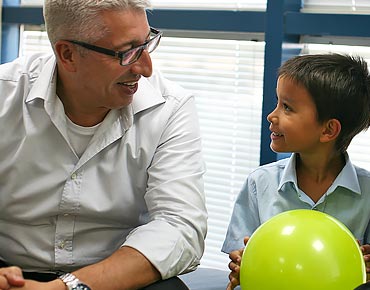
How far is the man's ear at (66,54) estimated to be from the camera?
215 cm

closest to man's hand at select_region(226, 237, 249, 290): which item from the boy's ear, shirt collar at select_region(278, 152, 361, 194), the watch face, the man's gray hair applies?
shirt collar at select_region(278, 152, 361, 194)

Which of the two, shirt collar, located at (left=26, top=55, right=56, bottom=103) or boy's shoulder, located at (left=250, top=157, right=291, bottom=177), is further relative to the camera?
boy's shoulder, located at (left=250, top=157, right=291, bottom=177)

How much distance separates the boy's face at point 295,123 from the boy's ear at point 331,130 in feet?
0.05

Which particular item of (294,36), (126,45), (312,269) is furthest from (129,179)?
(294,36)

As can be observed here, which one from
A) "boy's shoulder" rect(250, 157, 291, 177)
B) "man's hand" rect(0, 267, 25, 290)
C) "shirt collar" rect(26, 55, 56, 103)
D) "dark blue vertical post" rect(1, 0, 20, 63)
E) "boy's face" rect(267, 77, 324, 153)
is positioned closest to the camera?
"man's hand" rect(0, 267, 25, 290)

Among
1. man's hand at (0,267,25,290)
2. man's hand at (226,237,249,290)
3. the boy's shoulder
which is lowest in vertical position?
man's hand at (226,237,249,290)

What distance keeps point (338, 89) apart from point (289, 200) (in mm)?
385

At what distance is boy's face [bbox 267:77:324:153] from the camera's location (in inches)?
91.9

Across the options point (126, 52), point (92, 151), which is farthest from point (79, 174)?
point (126, 52)

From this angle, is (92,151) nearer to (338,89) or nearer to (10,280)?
(10,280)

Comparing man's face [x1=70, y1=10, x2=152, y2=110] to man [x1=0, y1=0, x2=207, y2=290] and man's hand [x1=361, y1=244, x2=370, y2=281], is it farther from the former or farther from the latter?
man's hand [x1=361, y1=244, x2=370, y2=281]

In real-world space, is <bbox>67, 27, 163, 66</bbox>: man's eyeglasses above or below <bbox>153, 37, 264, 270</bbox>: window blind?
above

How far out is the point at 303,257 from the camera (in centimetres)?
196

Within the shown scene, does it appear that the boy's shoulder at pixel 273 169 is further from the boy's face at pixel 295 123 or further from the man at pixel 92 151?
the man at pixel 92 151
